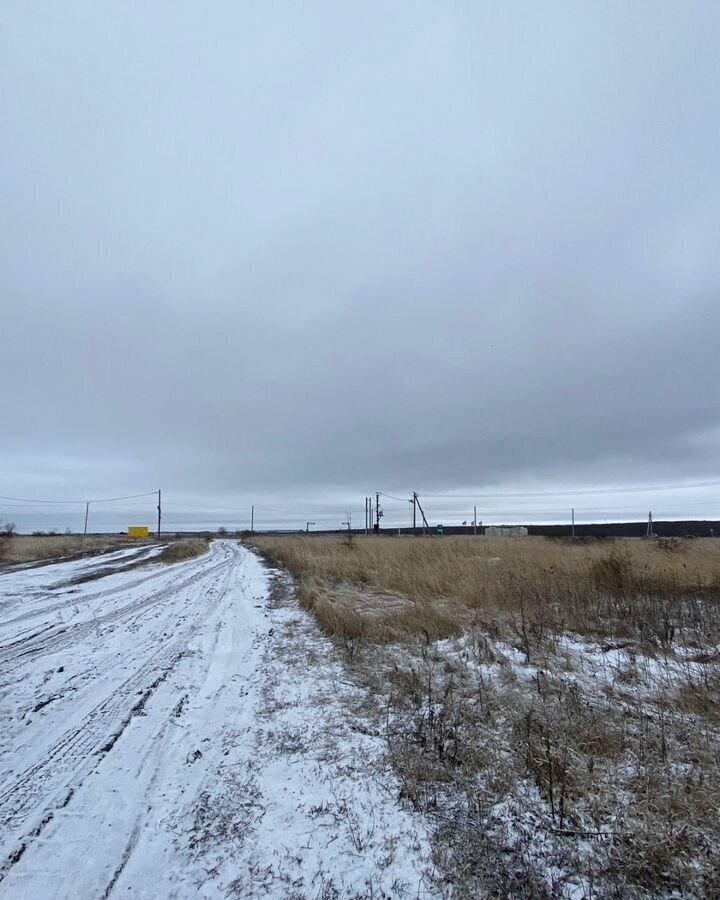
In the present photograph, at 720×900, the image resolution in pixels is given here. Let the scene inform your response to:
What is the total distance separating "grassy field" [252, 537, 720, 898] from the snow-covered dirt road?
363mm

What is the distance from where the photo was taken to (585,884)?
2381 mm

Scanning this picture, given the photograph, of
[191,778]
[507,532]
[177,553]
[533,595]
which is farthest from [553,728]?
[507,532]

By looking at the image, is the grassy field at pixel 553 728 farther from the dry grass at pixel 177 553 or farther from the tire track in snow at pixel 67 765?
the dry grass at pixel 177 553

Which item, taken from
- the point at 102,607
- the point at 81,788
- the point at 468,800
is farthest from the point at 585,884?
the point at 102,607

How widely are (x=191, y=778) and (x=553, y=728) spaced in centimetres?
280

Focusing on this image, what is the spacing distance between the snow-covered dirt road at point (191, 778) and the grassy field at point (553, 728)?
14.3 inches

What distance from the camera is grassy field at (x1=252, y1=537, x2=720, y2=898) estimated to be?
2.53m

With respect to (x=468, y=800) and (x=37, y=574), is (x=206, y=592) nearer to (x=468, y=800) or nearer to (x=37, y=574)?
(x=37, y=574)

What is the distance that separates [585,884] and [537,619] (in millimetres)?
A: 5432

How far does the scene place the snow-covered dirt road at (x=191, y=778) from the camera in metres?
2.47

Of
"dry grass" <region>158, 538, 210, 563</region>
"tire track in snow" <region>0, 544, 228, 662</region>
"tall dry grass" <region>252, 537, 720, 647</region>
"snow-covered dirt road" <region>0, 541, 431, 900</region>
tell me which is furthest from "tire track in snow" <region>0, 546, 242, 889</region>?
"dry grass" <region>158, 538, 210, 563</region>

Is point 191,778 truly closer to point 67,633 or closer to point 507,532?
point 67,633

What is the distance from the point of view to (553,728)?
394 centimetres

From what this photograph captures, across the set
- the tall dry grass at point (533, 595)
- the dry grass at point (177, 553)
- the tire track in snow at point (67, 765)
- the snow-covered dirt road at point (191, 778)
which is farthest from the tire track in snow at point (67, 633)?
the dry grass at point (177, 553)
